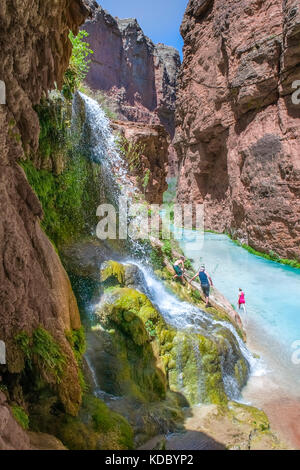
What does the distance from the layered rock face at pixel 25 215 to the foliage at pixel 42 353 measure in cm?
7

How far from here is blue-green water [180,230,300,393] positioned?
324 inches

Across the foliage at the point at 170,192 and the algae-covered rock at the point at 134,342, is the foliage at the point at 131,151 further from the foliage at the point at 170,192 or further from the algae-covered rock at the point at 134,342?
the foliage at the point at 170,192

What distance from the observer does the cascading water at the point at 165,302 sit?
21.3 feet

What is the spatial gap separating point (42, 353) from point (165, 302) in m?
4.84

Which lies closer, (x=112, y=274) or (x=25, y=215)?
(x=25, y=215)

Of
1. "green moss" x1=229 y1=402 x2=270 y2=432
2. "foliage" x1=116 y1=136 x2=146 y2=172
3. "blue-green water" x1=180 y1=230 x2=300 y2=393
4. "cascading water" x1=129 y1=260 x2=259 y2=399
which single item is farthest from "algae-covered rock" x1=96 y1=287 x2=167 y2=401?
"foliage" x1=116 y1=136 x2=146 y2=172

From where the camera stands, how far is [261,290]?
11.7 m

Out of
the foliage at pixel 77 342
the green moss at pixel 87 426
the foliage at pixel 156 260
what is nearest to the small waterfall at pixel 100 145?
the foliage at pixel 156 260

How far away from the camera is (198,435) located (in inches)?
184

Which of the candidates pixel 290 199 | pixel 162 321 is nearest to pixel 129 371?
pixel 162 321

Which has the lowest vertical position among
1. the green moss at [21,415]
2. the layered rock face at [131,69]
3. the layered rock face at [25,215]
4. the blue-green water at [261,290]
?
the blue-green water at [261,290]

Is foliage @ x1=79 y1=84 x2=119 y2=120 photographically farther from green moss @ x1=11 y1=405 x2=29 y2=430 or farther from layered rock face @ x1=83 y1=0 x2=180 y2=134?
layered rock face @ x1=83 y1=0 x2=180 y2=134

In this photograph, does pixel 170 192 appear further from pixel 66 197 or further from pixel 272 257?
pixel 66 197

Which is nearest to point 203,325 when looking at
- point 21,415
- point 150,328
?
point 150,328
